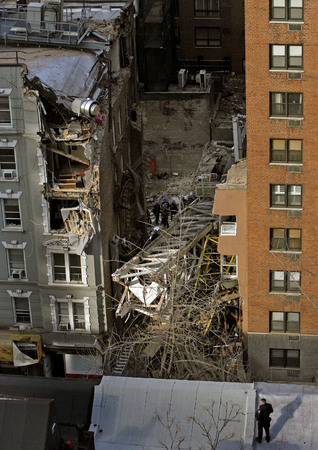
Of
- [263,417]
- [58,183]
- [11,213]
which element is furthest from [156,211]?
[263,417]

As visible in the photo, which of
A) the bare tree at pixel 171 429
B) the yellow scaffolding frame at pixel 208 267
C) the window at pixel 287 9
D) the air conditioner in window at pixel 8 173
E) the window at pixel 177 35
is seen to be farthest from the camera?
the window at pixel 177 35

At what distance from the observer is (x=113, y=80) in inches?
2943

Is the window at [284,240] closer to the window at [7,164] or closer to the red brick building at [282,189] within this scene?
the red brick building at [282,189]

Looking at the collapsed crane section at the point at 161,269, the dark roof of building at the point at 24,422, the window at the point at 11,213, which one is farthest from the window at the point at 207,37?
the dark roof of building at the point at 24,422

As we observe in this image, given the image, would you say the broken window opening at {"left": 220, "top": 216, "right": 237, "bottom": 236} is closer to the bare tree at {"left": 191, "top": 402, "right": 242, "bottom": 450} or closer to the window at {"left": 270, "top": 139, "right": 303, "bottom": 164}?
the window at {"left": 270, "top": 139, "right": 303, "bottom": 164}

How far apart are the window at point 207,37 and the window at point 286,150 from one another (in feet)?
146

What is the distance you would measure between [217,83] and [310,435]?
51473mm

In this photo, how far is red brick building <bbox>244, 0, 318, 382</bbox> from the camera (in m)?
62.8

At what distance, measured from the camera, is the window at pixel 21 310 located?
2844 inches

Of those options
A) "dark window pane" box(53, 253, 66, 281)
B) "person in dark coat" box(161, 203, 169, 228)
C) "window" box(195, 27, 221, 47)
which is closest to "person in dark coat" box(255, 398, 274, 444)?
"dark window pane" box(53, 253, 66, 281)

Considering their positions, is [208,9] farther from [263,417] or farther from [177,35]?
[263,417]

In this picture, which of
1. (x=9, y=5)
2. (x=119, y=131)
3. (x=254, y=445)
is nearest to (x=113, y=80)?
(x=119, y=131)

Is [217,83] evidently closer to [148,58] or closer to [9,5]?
[148,58]

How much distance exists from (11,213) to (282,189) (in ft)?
53.5
